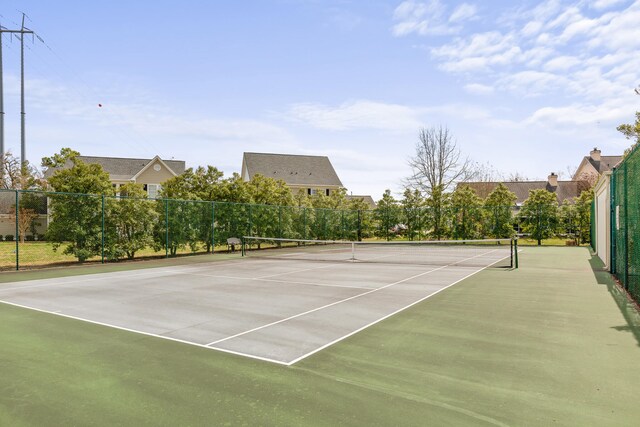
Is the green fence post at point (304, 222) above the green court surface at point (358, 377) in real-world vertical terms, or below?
above

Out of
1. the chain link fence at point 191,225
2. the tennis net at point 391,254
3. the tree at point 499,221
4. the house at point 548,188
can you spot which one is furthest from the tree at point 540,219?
the house at point 548,188

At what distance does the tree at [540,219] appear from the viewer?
26406 millimetres

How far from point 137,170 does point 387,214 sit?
91.1 ft

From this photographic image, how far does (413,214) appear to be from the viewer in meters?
28.5

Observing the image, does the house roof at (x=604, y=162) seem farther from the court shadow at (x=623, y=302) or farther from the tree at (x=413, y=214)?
the court shadow at (x=623, y=302)

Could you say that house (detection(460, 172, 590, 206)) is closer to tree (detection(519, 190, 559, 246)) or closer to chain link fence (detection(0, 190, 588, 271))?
tree (detection(519, 190, 559, 246))

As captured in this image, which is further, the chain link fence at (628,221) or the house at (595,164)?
the house at (595,164)

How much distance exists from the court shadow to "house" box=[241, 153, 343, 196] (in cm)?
3966

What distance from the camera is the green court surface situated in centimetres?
320

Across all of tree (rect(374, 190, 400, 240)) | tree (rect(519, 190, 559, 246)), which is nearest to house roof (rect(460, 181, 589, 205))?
tree (rect(519, 190, 559, 246))

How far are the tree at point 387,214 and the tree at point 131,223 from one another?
15.9 m

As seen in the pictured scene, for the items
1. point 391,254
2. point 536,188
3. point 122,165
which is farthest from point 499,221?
point 122,165

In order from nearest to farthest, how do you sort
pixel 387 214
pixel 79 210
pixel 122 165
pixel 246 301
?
pixel 246 301 → pixel 79 210 → pixel 387 214 → pixel 122 165

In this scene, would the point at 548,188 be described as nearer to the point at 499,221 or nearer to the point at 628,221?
the point at 499,221
